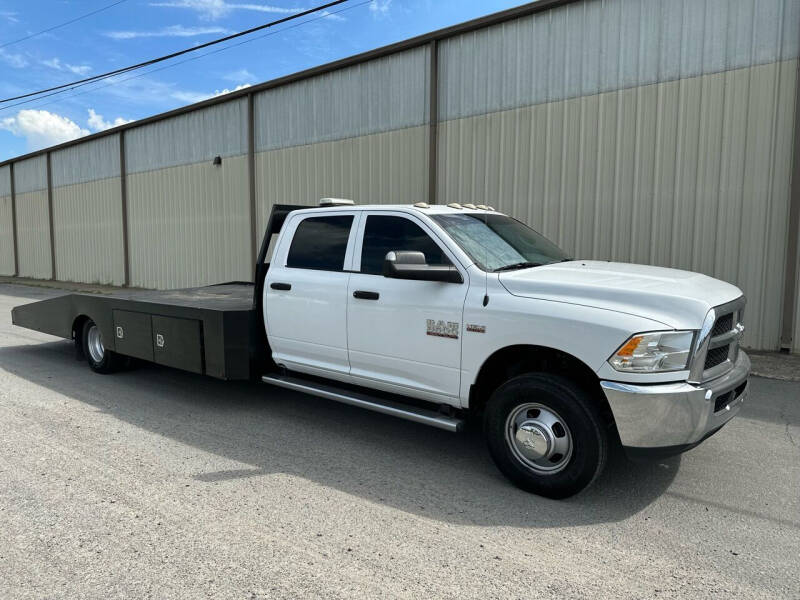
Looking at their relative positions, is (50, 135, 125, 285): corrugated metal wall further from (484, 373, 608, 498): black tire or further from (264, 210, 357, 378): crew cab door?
(484, 373, 608, 498): black tire

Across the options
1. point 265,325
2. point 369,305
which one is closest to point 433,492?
point 369,305

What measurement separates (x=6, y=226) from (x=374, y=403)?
30.4 metres

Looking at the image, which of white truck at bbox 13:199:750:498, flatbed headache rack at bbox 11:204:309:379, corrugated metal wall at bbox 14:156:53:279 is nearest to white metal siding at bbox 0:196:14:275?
corrugated metal wall at bbox 14:156:53:279

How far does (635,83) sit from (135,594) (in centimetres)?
943

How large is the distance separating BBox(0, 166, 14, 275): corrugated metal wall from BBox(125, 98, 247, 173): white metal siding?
11.3 meters

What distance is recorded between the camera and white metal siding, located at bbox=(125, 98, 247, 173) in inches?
649

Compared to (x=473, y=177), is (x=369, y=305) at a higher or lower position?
lower

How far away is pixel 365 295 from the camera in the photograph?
4832 millimetres

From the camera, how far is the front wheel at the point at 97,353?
749cm

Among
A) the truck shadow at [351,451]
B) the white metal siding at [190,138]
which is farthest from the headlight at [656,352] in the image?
the white metal siding at [190,138]

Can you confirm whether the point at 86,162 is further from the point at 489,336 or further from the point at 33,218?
the point at 489,336

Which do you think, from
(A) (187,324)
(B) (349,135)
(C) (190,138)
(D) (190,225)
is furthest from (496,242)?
(C) (190,138)

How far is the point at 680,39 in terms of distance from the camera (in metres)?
8.91

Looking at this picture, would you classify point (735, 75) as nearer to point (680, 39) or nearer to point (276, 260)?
point (680, 39)
